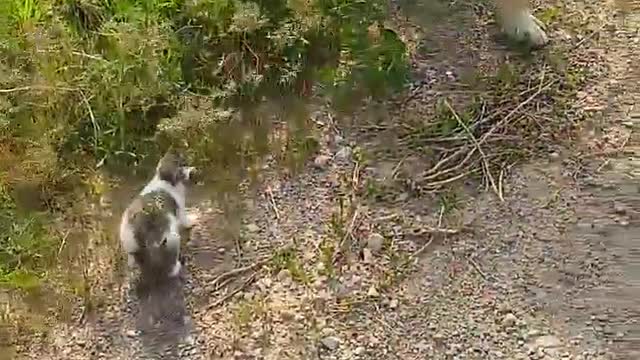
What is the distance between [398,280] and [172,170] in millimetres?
772

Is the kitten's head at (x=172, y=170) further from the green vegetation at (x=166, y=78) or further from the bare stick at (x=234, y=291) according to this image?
the bare stick at (x=234, y=291)

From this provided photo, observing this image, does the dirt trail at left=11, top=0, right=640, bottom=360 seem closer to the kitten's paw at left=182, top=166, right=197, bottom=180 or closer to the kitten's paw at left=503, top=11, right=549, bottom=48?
the kitten's paw at left=182, top=166, right=197, bottom=180

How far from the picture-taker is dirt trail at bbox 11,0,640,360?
2822 millimetres

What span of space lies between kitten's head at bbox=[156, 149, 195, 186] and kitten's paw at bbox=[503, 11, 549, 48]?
51.9 inches

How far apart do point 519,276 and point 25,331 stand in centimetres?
145

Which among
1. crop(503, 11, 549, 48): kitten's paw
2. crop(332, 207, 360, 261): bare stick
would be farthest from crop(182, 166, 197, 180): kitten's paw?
crop(503, 11, 549, 48): kitten's paw

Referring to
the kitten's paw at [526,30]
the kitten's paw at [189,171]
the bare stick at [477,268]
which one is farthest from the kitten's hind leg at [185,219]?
the kitten's paw at [526,30]

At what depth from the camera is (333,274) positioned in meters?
3.01

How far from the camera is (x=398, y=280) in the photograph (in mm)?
2984

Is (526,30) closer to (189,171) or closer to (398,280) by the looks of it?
(398,280)

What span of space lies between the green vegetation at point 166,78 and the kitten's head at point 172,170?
0.16 m

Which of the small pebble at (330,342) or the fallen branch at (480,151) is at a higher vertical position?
the fallen branch at (480,151)

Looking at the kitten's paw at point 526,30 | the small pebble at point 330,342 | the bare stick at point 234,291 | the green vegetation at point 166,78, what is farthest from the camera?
the kitten's paw at point 526,30

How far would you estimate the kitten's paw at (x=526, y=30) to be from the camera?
3.68 metres
